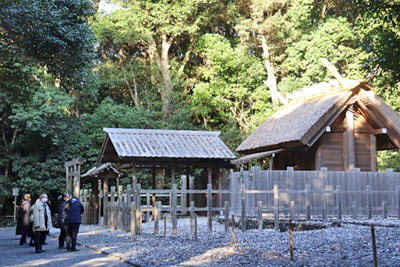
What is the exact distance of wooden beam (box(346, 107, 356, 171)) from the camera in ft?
82.1

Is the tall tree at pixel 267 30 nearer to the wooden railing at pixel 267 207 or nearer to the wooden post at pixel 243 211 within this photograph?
the wooden railing at pixel 267 207

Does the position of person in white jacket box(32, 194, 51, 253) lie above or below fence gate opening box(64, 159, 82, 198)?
below

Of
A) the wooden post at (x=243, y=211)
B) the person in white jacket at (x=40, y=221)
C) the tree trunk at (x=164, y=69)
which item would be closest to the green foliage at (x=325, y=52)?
the tree trunk at (x=164, y=69)

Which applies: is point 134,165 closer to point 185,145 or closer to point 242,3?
point 185,145

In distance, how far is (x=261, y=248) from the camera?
1245cm

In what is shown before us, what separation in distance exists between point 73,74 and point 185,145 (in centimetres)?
Result: 902

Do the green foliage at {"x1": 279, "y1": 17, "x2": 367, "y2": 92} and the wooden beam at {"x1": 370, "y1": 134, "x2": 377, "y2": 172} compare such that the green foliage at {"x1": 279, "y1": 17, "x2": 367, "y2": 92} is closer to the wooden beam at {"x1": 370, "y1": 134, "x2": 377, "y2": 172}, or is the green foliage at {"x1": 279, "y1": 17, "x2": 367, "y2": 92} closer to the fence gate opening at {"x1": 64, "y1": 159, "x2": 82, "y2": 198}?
the wooden beam at {"x1": 370, "y1": 134, "x2": 377, "y2": 172}

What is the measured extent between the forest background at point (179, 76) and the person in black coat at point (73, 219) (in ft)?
58.6

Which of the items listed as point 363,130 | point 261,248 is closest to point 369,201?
point 363,130

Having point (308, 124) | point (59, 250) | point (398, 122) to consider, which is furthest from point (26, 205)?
point (398, 122)

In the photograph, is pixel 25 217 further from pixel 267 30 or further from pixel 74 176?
pixel 267 30

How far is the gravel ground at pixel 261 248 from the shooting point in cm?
1049

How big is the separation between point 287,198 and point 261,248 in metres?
8.01

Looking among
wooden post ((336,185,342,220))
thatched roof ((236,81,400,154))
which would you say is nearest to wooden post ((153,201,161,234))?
wooden post ((336,185,342,220))
